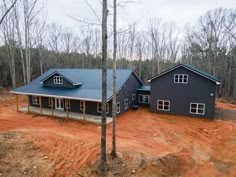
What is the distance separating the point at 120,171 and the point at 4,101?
2050 cm

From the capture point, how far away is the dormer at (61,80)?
17.4 m

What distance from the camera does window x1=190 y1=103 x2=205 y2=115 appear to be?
52.3 ft

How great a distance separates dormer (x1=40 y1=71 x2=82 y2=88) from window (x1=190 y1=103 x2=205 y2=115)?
10795mm

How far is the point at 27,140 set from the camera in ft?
34.2

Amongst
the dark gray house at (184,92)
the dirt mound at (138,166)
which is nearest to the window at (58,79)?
the dark gray house at (184,92)

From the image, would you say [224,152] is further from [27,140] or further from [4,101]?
[4,101]

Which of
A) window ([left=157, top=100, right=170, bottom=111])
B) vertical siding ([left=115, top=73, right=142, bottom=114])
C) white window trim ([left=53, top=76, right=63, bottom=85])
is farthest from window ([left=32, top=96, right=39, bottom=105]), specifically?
window ([left=157, top=100, right=170, bottom=111])

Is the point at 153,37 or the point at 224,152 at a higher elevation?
the point at 153,37

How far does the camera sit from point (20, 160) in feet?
27.0

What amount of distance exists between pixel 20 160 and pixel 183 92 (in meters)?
13.7

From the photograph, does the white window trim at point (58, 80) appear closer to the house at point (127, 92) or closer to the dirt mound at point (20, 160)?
the house at point (127, 92)

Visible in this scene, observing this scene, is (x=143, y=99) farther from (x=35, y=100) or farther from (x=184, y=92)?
(x=35, y=100)

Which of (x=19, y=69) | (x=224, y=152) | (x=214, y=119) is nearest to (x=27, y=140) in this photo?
(x=224, y=152)

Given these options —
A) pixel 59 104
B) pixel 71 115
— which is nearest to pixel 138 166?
pixel 71 115
